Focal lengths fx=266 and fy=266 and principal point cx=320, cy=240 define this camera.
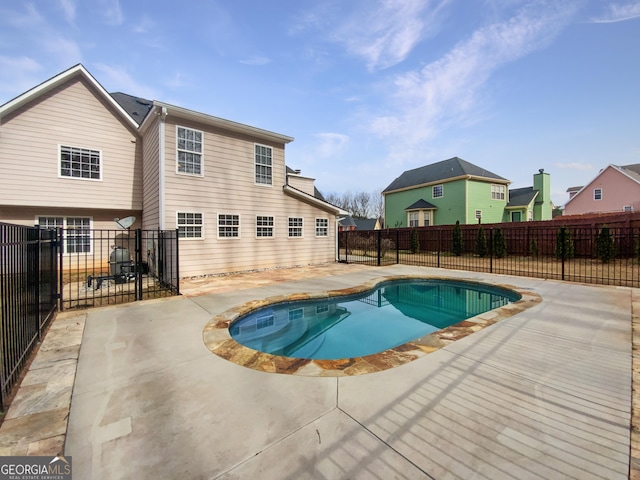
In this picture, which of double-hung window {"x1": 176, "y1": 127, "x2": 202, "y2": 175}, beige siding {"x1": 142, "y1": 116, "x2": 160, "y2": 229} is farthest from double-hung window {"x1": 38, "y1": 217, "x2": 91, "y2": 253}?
double-hung window {"x1": 176, "y1": 127, "x2": 202, "y2": 175}

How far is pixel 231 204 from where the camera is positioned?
1053 cm

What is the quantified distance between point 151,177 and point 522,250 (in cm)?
1906

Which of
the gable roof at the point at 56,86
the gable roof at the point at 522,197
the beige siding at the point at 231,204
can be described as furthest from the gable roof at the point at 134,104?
the gable roof at the point at 522,197

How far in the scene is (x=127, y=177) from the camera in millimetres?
11086

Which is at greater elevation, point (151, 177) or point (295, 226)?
point (151, 177)

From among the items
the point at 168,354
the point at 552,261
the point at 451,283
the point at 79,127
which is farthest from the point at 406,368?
the point at 552,261

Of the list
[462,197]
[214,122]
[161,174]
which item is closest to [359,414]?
[161,174]

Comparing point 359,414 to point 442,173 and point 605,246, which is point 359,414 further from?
point 442,173

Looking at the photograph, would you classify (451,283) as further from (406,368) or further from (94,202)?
(94,202)

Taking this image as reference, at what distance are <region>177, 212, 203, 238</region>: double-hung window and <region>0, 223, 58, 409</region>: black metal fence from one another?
4158 millimetres

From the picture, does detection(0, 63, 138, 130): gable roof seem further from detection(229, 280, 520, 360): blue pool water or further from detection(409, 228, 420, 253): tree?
detection(409, 228, 420, 253): tree

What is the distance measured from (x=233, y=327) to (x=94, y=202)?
9377 mm

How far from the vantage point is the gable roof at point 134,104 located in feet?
42.7

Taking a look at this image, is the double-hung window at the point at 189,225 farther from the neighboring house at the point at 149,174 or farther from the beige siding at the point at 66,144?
the beige siding at the point at 66,144
